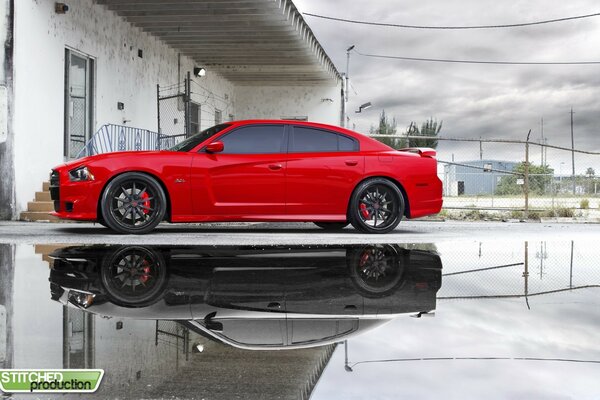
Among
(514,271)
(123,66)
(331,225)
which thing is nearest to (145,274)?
(514,271)

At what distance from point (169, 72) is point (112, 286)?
15.2 m

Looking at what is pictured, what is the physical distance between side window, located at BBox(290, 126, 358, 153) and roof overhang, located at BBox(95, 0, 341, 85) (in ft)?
21.2

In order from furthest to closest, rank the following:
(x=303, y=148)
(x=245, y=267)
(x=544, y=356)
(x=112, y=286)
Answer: (x=303, y=148) → (x=245, y=267) → (x=112, y=286) → (x=544, y=356)

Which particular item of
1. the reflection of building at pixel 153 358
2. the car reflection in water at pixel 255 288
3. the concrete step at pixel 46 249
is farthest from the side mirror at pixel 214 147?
the reflection of building at pixel 153 358

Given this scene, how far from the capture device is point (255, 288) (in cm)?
443

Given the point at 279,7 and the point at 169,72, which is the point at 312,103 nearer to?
the point at 169,72

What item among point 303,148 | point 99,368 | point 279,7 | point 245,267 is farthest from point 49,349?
point 279,7

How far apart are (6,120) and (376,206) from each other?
6593 mm

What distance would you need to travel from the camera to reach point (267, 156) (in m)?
8.62

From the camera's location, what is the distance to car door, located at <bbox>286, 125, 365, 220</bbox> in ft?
28.3

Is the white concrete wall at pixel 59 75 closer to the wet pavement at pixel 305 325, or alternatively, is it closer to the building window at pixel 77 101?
the building window at pixel 77 101

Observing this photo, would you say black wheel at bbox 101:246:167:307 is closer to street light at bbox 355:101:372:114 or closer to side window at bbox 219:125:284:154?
side window at bbox 219:125:284:154

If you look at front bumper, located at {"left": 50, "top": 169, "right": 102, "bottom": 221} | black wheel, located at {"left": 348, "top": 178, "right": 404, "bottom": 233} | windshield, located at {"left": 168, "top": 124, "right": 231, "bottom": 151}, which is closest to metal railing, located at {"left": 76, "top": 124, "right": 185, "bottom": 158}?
front bumper, located at {"left": 50, "top": 169, "right": 102, "bottom": 221}

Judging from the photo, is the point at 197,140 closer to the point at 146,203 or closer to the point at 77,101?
the point at 146,203
